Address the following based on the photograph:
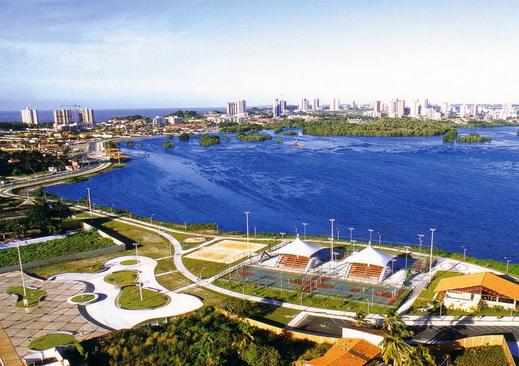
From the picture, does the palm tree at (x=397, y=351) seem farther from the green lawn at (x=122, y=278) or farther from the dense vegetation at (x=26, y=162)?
the dense vegetation at (x=26, y=162)

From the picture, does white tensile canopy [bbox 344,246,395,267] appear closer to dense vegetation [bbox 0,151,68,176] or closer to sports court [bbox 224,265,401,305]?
sports court [bbox 224,265,401,305]

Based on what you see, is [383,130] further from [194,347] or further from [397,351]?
[397,351]

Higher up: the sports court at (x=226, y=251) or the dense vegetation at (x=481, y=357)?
the dense vegetation at (x=481, y=357)

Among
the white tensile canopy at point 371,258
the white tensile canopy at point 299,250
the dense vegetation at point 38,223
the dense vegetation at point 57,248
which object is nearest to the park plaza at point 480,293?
the white tensile canopy at point 371,258

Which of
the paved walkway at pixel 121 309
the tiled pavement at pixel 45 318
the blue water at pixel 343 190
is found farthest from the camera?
the blue water at pixel 343 190

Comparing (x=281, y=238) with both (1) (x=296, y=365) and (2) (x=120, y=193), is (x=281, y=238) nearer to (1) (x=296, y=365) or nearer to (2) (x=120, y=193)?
(1) (x=296, y=365)

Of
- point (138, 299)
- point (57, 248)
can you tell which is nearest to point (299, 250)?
point (138, 299)

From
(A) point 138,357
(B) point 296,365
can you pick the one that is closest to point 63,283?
(A) point 138,357

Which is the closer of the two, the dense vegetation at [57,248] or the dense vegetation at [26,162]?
the dense vegetation at [57,248]
